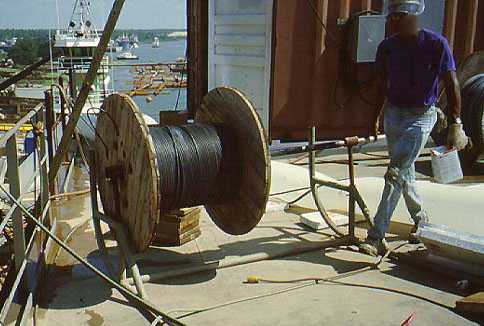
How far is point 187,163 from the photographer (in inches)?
165

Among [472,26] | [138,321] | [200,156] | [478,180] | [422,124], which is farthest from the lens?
[472,26]

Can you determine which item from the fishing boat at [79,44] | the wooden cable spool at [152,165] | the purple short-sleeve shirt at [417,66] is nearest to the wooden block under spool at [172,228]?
the wooden cable spool at [152,165]

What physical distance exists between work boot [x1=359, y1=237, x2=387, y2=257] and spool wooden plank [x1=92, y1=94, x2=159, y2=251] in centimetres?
187

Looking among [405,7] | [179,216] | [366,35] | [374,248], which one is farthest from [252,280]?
[366,35]

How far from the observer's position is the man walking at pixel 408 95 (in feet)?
14.4

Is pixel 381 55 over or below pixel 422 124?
over

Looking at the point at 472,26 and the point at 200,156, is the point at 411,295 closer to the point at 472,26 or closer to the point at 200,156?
the point at 200,156

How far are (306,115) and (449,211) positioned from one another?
348 cm

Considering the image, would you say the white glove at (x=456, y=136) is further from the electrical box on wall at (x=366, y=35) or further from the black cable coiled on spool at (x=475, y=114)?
the black cable coiled on spool at (x=475, y=114)

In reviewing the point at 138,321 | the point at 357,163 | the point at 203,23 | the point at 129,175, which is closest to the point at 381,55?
the point at 129,175

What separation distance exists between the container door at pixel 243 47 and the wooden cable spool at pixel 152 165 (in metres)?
3.91

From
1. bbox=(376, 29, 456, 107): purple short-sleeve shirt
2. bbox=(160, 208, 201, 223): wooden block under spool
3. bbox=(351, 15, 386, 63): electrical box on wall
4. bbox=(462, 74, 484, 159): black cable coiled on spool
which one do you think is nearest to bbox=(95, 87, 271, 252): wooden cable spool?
bbox=(160, 208, 201, 223): wooden block under spool

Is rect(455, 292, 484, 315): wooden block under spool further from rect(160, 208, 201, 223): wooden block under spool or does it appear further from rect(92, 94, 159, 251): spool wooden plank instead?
rect(160, 208, 201, 223): wooden block under spool

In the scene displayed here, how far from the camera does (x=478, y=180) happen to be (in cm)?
830
